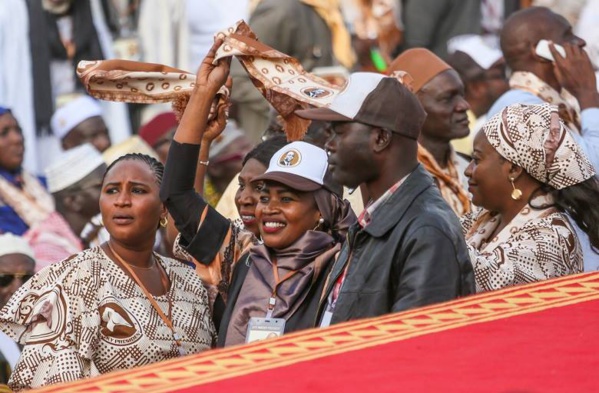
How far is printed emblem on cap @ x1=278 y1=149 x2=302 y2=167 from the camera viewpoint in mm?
6320

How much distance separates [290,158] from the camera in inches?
250

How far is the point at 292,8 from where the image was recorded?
11500 mm

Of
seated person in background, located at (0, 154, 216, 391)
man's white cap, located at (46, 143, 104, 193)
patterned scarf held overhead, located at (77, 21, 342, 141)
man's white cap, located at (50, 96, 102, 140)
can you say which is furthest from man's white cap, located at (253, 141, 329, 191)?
man's white cap, located at (50, 96, 102, 140)

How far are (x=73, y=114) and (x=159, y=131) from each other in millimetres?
632

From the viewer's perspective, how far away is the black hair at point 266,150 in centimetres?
684

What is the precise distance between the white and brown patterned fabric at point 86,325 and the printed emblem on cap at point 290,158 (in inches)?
28.6

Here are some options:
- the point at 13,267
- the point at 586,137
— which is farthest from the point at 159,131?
the point at 586,137

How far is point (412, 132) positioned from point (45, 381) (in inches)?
63.9

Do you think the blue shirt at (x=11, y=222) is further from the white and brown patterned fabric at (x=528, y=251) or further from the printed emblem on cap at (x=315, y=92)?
the white and brown patterned fabric at (x=528, y=251)

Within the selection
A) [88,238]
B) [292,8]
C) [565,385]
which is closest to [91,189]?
[88,238]

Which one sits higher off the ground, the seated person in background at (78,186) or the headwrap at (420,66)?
the headwrap at (420,66)

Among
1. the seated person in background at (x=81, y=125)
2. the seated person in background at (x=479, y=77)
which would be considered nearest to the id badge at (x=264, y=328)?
the seated person in background at (x=479, y=77)

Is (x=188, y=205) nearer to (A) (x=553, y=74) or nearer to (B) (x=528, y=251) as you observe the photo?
(B) (x=528, y=251)

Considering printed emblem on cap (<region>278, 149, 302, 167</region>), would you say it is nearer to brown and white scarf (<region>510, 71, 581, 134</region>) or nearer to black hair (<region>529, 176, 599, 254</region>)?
black hair (<region>529, 176, 599, 254</region>)
